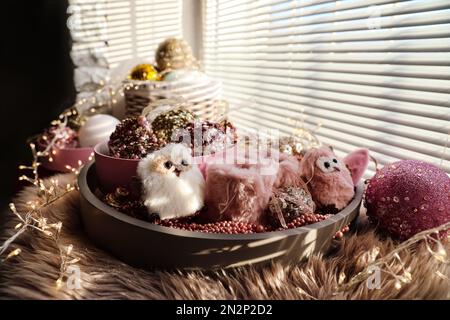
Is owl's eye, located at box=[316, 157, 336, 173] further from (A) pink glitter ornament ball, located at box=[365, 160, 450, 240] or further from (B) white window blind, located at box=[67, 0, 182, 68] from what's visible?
(B) white window blind, located at box=[67, 0, 182, 68]

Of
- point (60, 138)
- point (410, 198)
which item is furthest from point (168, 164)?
point (60, 138)

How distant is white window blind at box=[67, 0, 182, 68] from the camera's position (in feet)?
4.43

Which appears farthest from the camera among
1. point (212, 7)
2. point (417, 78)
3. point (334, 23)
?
point (212, 7)

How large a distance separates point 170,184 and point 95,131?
0.63 metres

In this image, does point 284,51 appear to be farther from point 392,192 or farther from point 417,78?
point 392,192

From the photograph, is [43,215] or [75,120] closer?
[43,215]

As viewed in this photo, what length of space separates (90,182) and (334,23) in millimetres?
752

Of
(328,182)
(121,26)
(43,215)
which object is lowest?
(43,215)

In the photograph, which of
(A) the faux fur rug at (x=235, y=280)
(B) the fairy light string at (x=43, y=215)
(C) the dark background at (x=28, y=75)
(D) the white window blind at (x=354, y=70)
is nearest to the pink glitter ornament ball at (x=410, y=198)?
(A) the faux fur rug at (x=235, y=280)

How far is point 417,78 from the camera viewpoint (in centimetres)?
75

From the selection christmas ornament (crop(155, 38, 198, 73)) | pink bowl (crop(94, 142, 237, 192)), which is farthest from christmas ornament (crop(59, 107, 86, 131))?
pink bowl (crop(94, 142, 237, 192))

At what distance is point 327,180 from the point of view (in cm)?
61

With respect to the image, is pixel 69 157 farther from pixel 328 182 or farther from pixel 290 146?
pixel 328 182
